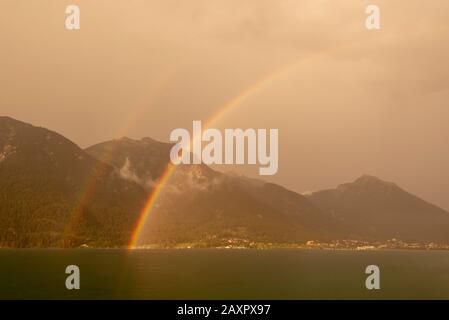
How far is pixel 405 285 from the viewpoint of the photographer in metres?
135

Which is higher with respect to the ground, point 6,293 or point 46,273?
point 46,273
